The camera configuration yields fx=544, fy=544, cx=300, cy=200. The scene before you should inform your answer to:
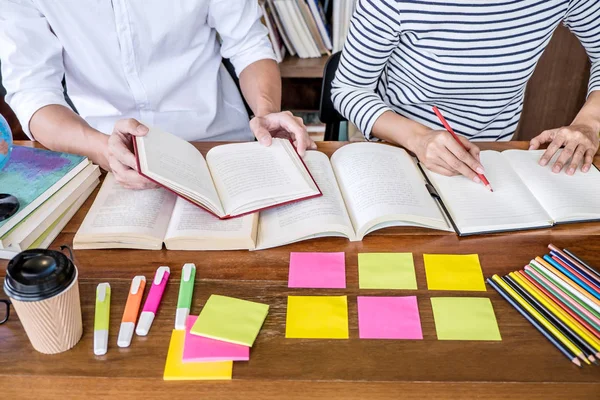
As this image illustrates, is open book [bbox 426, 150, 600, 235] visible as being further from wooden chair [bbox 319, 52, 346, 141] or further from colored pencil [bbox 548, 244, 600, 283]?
wooden chair [bbox 319, 52, 346, 141]

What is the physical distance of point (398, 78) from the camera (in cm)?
138

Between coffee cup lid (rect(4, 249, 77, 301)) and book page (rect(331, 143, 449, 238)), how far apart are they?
1.51ft

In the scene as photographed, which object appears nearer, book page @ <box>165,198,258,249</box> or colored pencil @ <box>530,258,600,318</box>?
colored pencil @ <box>530,258,600,318</box>

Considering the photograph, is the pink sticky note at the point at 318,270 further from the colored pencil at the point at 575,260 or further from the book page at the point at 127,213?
the colored pencil at the point at 575,260

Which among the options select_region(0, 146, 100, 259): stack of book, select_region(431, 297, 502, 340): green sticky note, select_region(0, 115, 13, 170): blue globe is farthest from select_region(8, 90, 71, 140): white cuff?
select_region(431, 297, 502, 340): green sticky note

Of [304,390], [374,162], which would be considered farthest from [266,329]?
[374,162]

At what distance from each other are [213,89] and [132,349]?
0.90m

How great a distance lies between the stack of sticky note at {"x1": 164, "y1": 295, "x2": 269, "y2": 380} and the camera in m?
0.68

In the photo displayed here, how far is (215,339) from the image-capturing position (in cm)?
72

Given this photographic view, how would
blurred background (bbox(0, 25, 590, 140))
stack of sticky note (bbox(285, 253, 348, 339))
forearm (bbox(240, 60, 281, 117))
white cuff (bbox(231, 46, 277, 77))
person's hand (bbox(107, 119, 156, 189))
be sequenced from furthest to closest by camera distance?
blurred background (bbox(0, 25, 590, 140)) < white cuff (bbox(231, 46, 277, 77)) < forearm (bbox(240, 60, 281, 117)) < person's hand (bbox(107, 119, 156, 189)) < stack of sticky note (bbox(285, 253, 348, 339))

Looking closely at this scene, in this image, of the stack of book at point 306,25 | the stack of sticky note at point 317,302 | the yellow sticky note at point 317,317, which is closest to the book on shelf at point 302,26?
the stack of book at point 306,25

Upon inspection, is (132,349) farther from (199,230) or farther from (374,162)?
(374,162)

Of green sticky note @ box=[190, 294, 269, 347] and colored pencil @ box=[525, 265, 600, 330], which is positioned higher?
colored pencil @ box=[525, 265, 600, 330]

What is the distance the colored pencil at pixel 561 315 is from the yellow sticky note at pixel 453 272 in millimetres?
54
